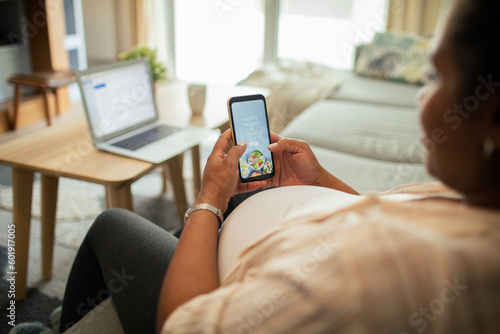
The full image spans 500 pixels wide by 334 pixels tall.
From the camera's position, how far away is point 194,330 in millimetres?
543

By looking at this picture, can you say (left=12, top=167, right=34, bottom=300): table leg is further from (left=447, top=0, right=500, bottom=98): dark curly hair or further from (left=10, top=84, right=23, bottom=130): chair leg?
(left=10, top=84, right=23, bottom=130): chair leg

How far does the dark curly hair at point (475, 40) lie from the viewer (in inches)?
18.3

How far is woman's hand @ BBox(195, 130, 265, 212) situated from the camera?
2.75ft

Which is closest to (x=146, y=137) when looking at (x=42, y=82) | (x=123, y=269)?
(x=123, y=269)

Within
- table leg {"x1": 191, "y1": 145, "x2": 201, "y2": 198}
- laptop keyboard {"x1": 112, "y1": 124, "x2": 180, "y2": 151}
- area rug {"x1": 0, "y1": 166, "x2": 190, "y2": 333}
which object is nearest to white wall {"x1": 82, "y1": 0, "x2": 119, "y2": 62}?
area rug {"x1": 0, "y1": 166, "x2": 190, "y2": 333}

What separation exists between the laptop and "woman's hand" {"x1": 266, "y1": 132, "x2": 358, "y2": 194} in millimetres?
500

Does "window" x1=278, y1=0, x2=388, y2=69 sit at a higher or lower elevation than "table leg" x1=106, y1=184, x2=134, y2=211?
higher

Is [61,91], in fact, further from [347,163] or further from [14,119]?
[347,163]

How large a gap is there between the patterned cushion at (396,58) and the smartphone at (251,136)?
2.23 meters

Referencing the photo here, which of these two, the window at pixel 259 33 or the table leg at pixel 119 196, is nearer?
the table leg at pixel 119 196

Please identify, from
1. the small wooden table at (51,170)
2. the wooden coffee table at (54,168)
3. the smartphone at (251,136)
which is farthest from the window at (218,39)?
the smartphone at (251,136)

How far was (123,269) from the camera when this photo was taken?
0.85 metres

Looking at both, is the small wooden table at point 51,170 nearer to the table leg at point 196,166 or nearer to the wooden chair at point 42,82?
the table leg at point 196,166

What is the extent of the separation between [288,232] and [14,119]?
10.3ft
